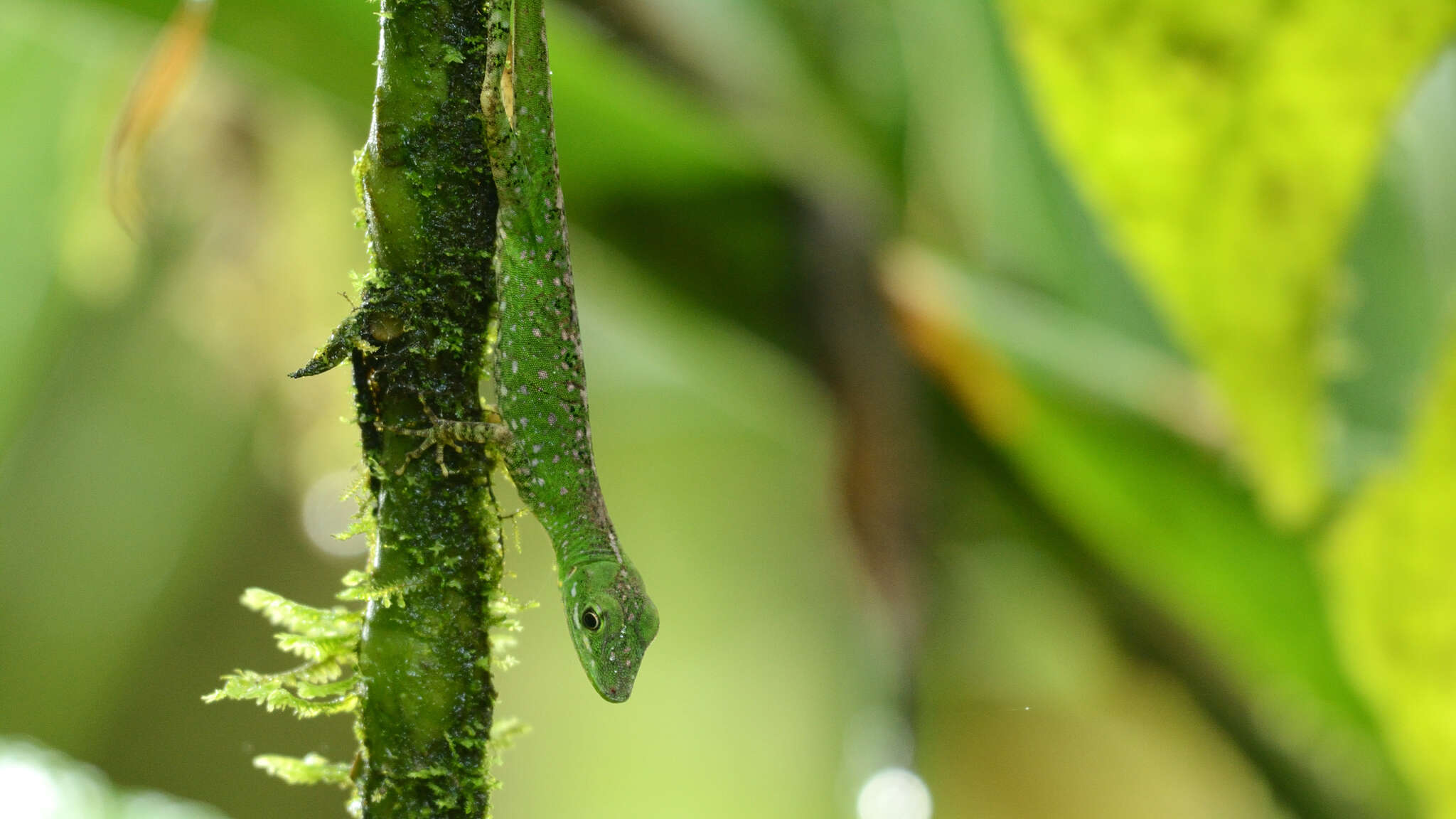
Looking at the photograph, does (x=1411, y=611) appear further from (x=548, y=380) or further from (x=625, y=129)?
(x=625, y=129)

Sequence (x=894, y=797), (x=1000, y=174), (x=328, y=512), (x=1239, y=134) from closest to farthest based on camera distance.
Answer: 1. (x=1239, y=134)
2. (x=894, y=797)
3. (x=1000, y=174)
4. (x=328, y=512)

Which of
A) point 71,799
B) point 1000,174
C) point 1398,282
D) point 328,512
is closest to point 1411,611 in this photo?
point 1398,282

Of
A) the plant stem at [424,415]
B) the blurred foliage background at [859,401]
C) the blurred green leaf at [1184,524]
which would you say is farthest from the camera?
the blurred green leaf at [1184,524]

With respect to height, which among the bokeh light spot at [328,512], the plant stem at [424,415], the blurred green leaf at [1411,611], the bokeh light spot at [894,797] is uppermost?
the plant stem at [424,415]

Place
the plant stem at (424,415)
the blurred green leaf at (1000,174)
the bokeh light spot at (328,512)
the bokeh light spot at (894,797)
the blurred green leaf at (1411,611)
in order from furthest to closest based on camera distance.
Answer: the bokeh light spot at (328,512) → the blurred green leaf at (1000,174) → the bokeh light spot at (894,797) → the blurred green leaf at (1411,611) → the plant stem at (424,415)

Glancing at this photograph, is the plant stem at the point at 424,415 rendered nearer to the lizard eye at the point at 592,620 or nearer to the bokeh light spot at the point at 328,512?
the lizard eye at the point at 592,620

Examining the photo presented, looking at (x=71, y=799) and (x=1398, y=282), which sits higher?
(x=1398, y=282)

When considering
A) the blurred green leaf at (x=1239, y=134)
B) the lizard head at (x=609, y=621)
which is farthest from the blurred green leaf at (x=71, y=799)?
the blurred green leaf at (x=1239, y=134)

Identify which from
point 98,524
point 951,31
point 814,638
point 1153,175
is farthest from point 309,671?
point 98,524
